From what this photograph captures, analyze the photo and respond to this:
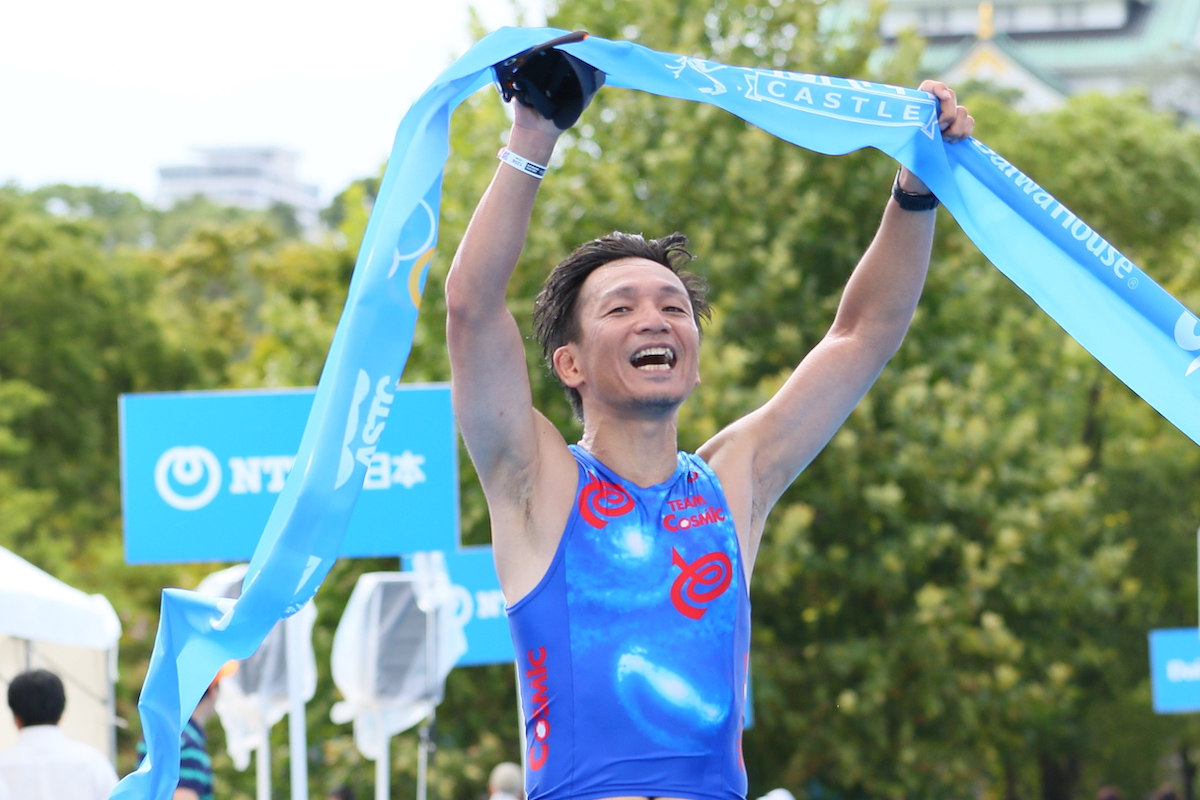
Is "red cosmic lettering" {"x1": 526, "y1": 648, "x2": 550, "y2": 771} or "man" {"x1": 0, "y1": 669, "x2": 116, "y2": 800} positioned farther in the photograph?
"man" {"x1": 0, "y1": 669, "x2": 116, "y2": 800}

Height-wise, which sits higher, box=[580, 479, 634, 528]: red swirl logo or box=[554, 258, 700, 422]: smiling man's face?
box=[554, 258, 700, 422]: smiling man's face

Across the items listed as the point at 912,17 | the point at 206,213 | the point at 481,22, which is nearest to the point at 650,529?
the point at 481,22

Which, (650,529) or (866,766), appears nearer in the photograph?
(650,529)

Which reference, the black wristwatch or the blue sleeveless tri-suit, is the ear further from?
the black wristwatch

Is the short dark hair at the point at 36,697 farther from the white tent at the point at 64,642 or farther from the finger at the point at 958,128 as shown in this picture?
the finger at the point at 958,128

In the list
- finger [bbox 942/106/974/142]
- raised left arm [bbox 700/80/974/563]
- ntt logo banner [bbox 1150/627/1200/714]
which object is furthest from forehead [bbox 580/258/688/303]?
ntt logo banner [bbox 1150/627/1200/714]

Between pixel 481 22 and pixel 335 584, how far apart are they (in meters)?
6.39

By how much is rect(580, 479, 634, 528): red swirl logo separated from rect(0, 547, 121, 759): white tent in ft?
15.7

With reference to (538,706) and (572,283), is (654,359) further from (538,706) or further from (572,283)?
(538,706)

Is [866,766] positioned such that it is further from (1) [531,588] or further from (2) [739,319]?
(1) [531,588]

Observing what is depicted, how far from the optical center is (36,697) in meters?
5.93

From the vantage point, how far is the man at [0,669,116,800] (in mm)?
5824

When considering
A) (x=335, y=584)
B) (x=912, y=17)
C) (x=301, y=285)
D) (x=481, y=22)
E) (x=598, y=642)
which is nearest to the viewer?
(x=598, y=642)

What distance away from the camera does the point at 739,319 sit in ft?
47.7
